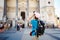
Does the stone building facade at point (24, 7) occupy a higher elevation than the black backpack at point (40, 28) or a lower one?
higher

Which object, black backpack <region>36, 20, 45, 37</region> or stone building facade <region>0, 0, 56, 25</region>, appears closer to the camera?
black backpack <region>36, 20, 45, 37</region>

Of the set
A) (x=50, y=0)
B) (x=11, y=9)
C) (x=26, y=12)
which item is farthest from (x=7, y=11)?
(x=50, y=0)

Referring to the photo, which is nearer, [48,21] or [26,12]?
[48,21]

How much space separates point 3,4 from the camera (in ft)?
129

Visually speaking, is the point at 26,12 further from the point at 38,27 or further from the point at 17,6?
the point at 38,27

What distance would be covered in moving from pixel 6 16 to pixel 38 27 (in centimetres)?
3517

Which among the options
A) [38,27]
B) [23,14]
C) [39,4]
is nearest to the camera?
[38,27]

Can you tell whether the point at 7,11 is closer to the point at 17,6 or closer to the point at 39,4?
the point at 17,6

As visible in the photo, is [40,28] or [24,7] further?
[24,7]

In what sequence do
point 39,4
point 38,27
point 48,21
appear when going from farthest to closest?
1. point 39,4
2. point 48,21
3. point 38,27

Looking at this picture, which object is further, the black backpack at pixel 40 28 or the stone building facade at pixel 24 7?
the stone building facade at pixel 24 7

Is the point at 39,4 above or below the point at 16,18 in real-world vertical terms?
above

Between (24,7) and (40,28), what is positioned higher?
(24,7)

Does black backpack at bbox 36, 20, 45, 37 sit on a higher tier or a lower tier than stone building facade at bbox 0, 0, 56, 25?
lower
